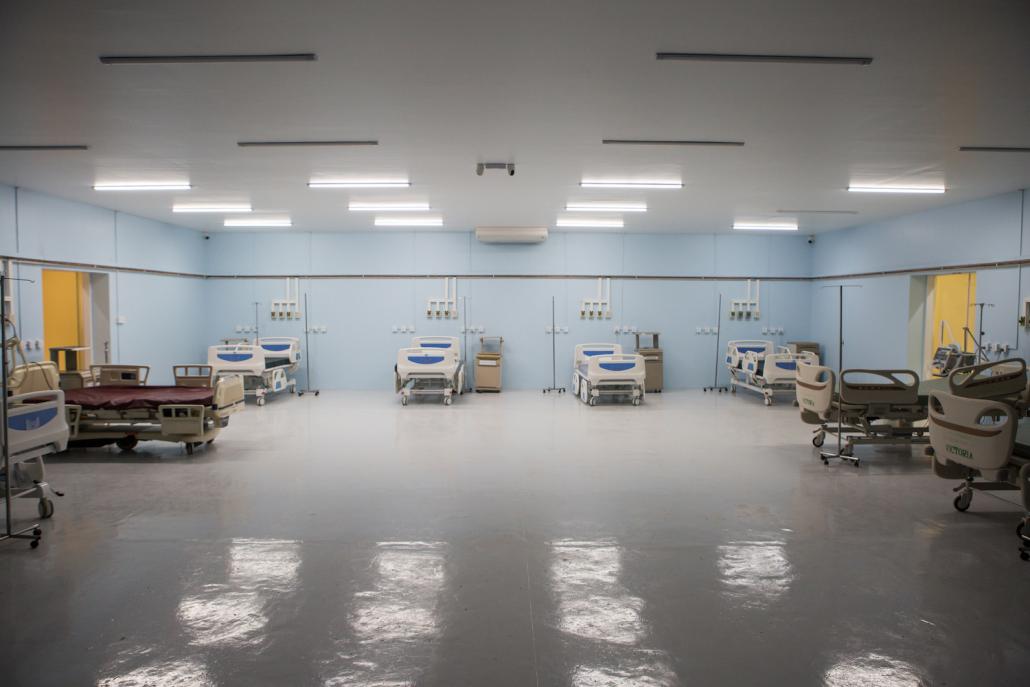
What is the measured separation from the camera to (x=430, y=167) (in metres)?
7.10

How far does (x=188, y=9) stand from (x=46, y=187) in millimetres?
6742

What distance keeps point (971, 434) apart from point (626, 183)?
494 centimetres

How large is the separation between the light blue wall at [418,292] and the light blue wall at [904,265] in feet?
12.4

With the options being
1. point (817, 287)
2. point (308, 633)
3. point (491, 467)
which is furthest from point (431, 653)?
point (817, 287)

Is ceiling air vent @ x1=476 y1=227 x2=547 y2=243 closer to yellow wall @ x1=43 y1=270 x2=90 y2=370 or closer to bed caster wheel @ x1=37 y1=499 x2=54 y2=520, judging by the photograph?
yellow wall @ x1=43 y1=270 x2=90 y2=370

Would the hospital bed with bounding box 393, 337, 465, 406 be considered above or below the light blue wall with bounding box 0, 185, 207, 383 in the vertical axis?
below

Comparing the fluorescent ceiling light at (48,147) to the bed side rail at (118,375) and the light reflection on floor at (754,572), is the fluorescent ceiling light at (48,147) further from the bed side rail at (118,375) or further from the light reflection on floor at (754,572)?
the light reflection on floor at (754,572)

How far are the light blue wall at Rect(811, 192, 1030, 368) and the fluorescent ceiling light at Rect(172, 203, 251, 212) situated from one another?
11621 mm

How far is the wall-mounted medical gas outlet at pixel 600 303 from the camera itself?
12992 millimetres

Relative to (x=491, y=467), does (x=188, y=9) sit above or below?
above

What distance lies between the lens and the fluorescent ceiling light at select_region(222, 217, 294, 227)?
11144 mm

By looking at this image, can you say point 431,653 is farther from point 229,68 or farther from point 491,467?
point 229,68

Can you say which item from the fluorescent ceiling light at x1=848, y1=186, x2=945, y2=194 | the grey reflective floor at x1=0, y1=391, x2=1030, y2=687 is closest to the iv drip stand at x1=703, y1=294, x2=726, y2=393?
the fluorescent ceiling light at x1=848, y1=186, x2=945, y2=194

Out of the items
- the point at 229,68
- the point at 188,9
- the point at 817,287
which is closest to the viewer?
the point at 188,9
